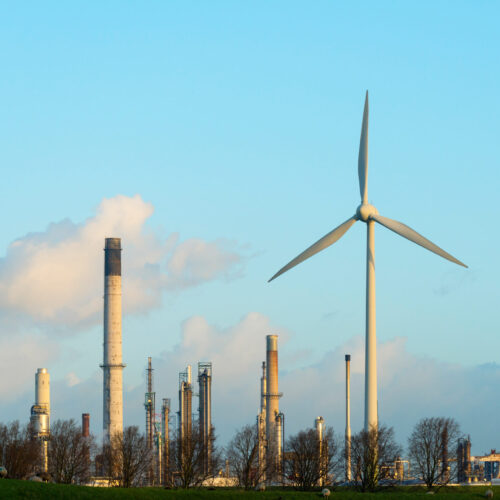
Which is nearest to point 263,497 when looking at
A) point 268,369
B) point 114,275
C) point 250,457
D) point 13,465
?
point 250,457

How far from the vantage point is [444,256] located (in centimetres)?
8100

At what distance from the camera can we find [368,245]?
3516 inches

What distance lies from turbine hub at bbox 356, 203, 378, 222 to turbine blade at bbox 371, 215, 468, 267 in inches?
15.8

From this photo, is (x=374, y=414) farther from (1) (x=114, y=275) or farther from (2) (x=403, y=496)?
(1) (x=114, y=275)

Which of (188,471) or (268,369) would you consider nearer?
(188,471)

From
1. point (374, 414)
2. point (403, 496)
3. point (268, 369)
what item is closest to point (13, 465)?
point (374, 414)

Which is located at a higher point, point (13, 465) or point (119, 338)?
point (119, 338)

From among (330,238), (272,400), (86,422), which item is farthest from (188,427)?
(330,238)

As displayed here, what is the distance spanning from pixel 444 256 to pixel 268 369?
6902 cm

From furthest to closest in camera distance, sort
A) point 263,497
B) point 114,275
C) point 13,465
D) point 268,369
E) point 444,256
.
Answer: point 268,369
point 114,275
point 13,465
point 444,256
point 263,497

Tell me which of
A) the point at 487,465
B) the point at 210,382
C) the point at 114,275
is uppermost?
the point at 114,275

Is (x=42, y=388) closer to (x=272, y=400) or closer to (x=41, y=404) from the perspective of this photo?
(x=41, y=404)

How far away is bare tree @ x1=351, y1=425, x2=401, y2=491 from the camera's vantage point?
9156cm

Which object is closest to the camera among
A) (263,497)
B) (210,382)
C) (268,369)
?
(263,497)
